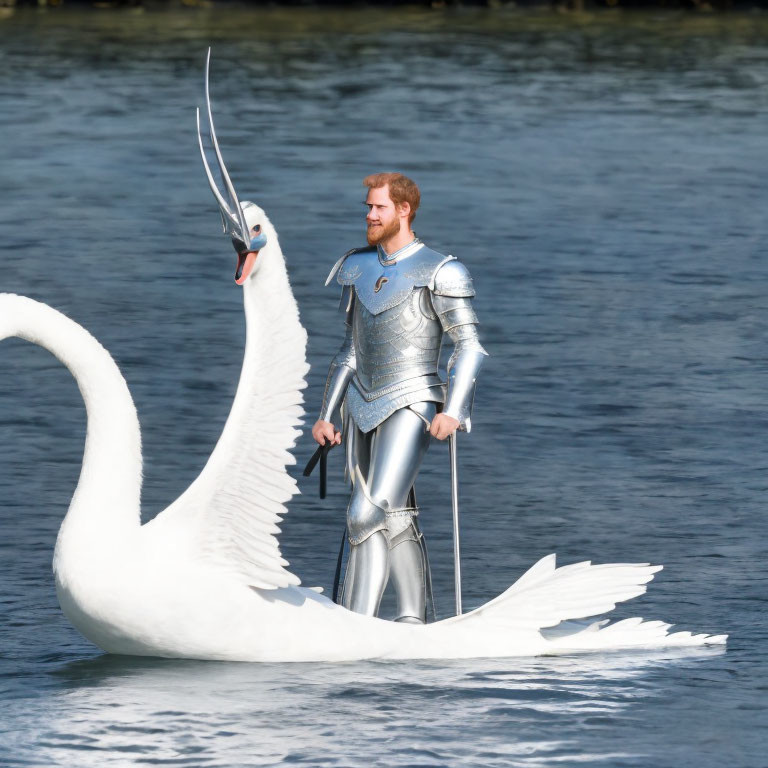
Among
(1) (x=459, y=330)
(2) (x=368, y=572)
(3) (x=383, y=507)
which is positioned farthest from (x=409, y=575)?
(1) (x=459, y=330)

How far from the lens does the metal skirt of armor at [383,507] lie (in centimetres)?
1086

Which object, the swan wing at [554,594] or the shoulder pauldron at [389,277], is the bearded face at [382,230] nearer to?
the shoulder pauldron at [389,277]

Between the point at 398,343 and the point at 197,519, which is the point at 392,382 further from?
the point at 197,519

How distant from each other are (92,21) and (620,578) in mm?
56312

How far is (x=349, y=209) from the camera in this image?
1120 inches

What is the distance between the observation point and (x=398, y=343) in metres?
10.8

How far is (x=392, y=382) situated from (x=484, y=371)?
8483 mm

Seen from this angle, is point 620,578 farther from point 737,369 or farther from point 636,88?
point 636,88

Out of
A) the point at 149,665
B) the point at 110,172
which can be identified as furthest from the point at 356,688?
the point at 110,172

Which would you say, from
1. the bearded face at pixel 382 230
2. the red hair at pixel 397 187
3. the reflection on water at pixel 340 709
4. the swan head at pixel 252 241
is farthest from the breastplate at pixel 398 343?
the reflection on water at pixel 340 709

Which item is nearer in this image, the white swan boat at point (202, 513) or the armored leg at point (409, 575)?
the white swan boat at point (202, 513)

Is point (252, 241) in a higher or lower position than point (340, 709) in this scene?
higher

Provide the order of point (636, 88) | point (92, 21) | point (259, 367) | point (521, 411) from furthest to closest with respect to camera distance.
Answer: point (92, 21) → point (636, 88) → point (521, 411) → point (259, 367)

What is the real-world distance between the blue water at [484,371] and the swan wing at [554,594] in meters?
0.26
